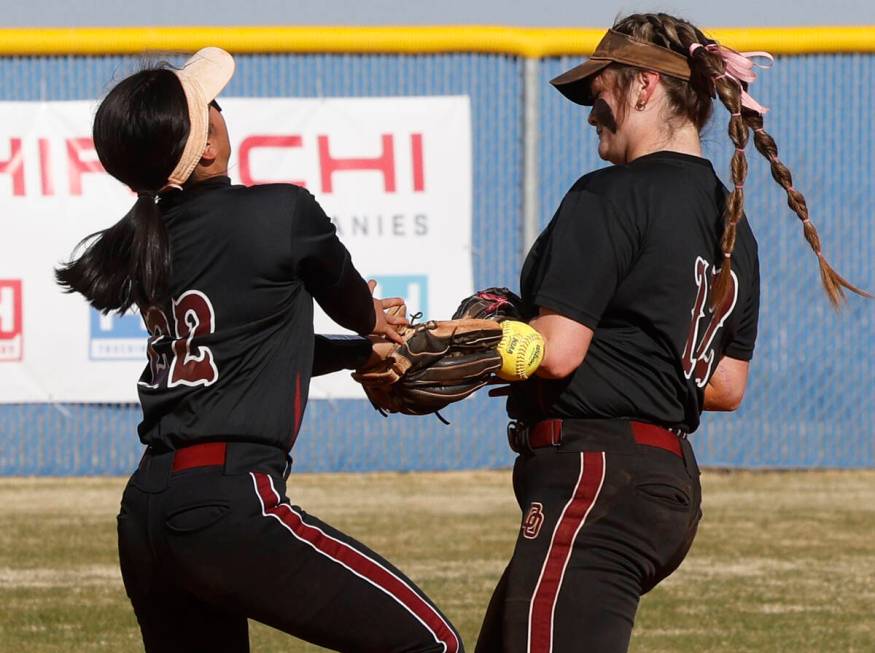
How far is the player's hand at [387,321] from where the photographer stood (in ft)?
12.2

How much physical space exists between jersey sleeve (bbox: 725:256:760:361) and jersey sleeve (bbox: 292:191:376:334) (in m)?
0.94

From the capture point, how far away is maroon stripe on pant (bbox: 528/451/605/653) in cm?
337

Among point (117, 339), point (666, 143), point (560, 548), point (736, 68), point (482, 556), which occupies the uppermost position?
point (736, 68)

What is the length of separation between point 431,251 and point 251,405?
28.8ft

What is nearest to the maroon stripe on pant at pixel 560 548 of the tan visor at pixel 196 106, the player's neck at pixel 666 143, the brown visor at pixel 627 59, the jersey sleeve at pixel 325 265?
the jersey sleeve at pixel 325 265

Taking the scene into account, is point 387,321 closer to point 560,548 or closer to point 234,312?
point 234,312

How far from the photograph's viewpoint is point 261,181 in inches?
467

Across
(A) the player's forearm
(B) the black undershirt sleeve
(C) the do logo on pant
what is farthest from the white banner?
(C) the do logo on pant

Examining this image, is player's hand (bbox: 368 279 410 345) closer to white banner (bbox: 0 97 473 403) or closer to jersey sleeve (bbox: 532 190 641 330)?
jersey sleeve (bbox: 532 190 641 330)

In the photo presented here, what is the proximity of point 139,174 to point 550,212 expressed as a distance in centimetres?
893

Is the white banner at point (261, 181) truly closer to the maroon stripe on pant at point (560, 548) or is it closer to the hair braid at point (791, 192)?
the hair braid at point (791, 192)

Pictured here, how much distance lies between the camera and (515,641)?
3406 mm

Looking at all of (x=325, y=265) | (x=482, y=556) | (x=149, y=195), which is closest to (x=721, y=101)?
(x=325, y=265)

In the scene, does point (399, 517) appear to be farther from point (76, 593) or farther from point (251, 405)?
point (251, 405)
